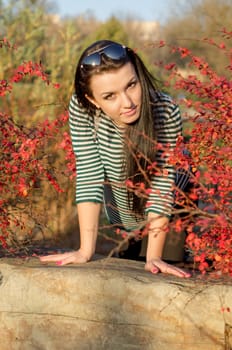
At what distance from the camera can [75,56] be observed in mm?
6891

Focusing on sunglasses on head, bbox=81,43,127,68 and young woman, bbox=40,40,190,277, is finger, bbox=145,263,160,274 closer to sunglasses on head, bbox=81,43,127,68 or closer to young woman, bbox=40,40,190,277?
young woman, bbox=40,40,190,277

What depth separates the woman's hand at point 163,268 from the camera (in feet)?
9.43

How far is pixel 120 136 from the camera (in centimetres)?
314

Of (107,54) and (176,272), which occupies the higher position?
(107,54)

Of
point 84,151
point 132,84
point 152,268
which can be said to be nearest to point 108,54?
point 132,84

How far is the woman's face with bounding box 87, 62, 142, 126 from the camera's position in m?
2.89

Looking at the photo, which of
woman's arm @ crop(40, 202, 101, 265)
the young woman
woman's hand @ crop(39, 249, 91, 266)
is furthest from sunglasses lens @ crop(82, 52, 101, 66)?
woman's hand @ crop(39, 249, 91, 266)

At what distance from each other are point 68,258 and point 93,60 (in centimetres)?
90

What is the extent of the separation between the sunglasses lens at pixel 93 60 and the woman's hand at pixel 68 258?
87 centimetres

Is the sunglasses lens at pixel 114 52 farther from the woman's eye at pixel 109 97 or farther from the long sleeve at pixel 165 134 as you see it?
the long sleeve at pixel 165 134

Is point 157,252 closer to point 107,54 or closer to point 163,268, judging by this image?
point 163,268

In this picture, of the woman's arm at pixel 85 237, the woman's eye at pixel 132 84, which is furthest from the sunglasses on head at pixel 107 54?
the woman's arm at pixel 85 237

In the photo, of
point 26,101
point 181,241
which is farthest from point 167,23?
point 181,241

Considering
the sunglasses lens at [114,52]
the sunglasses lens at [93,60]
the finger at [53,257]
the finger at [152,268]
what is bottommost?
the finger at [53,257]
